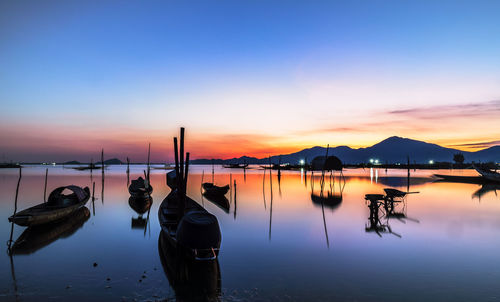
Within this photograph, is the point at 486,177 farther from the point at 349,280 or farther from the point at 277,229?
the point at 349,280

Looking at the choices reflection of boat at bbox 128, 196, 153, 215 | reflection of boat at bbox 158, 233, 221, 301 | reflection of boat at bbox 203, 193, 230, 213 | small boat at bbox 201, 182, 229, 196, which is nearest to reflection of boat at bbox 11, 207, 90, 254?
reflection of boat at bbox 128, 196, 153, 215

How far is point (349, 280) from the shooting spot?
1020cm

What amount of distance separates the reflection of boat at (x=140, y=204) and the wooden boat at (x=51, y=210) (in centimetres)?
467

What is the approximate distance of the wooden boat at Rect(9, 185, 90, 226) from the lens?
52.5 ft

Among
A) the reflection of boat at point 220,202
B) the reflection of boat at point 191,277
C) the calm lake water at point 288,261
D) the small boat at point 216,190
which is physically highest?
the small boat at point 216,190

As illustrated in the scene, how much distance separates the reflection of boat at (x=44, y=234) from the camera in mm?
14199

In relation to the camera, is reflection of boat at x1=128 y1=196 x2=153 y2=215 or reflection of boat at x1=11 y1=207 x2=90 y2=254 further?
reflection of boat at x1=128 y1=196 x2=153 y2=215

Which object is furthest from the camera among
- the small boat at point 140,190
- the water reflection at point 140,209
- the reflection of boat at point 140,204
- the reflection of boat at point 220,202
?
the small boat at point 140,190

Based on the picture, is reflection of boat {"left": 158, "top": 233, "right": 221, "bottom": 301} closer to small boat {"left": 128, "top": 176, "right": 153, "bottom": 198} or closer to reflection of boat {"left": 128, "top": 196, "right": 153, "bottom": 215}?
reflection of boat {"left": 128, "top": 196, "right": 153, "bottom": 215}

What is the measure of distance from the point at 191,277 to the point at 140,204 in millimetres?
22124

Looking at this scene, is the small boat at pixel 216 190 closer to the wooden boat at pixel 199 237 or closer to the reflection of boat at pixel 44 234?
the reflection of boat at pixel 44 234

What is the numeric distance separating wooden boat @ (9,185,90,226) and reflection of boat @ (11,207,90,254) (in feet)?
1.77

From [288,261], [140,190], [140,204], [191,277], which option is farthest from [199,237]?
[140,190]

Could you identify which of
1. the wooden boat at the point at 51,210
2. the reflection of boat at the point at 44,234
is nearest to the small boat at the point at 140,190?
the wooden boat at the point at 51,210
